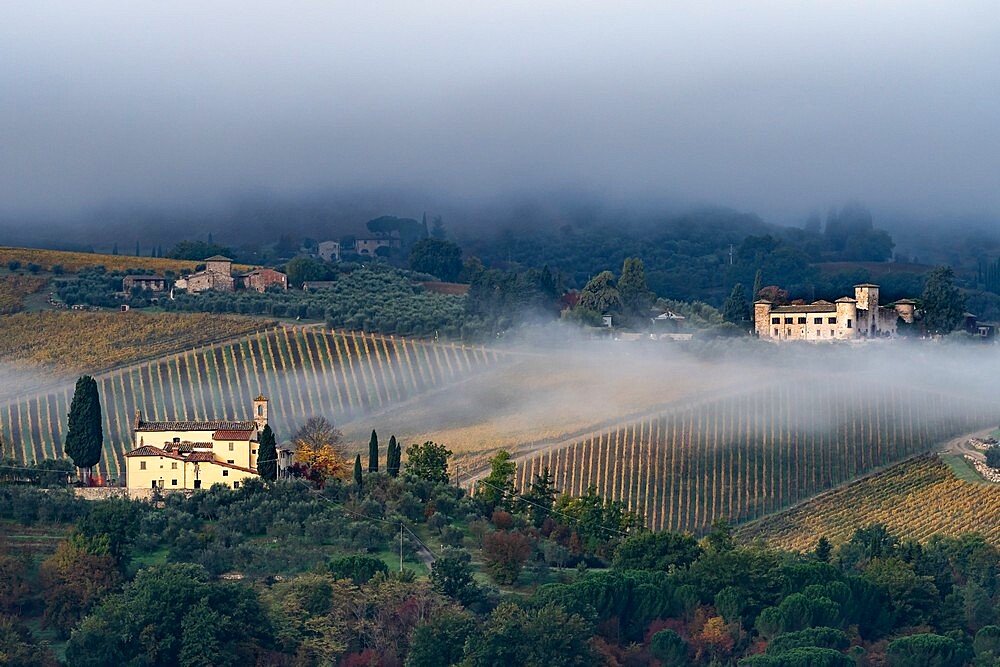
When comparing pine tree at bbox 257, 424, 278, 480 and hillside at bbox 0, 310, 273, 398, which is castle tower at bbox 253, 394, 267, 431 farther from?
hillside at bbox 0, 310, 273, 398

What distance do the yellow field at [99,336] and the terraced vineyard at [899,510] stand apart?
34.9 m

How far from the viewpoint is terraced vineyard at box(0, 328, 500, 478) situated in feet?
421

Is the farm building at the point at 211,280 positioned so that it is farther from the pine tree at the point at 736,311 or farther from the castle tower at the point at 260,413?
the castle tower at the point at 260,413

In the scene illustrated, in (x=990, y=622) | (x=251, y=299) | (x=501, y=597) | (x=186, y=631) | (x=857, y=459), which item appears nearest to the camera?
(x=186, y=631)

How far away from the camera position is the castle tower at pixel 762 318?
158375 mm

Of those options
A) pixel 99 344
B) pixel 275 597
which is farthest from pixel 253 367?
pixel 275 597

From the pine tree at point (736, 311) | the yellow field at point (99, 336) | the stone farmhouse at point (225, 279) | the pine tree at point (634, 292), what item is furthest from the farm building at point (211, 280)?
the pine tree at point (736, 311)

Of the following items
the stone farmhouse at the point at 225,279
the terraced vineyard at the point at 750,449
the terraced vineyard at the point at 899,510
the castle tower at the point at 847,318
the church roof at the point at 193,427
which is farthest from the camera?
the stone farmhouse at the point at 225,279

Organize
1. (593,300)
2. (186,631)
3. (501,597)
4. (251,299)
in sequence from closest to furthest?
1. (186,631)
2. (501,597)
3. (251,299)
4. (593,300)

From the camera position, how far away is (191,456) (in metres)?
108

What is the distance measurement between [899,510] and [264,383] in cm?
3287

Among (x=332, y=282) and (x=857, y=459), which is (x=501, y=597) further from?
(x=332, y=282)

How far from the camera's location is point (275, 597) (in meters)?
99.2

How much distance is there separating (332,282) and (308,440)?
164ft
